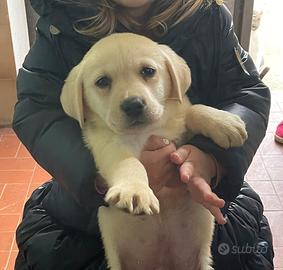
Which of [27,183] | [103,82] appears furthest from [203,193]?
[27,183]

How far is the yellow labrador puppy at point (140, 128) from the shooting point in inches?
34.5

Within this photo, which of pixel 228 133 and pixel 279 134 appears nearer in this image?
pixel 228 133

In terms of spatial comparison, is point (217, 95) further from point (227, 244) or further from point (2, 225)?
point (2, 225)

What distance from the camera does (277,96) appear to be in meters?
2.86

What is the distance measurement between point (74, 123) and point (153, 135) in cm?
18

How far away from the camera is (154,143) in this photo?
0.95 meters

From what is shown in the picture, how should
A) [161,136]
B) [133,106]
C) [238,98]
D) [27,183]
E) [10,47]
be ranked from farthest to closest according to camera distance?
[10,47] < [27,183] < [238,98] < [161,136] < [133,106]

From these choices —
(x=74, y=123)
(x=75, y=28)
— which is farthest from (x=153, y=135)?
(x=75, y=28)

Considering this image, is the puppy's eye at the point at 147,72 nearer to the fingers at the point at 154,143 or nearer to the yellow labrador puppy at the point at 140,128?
the yellow labrador puppy at the point at 140,128

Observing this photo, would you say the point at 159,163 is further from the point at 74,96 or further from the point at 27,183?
the point at 27,183

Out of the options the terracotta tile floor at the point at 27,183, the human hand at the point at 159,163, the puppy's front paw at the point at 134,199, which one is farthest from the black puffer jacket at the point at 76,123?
the terracotta tile floor at the point at 27,183

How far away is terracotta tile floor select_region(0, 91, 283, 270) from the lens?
1.72 m

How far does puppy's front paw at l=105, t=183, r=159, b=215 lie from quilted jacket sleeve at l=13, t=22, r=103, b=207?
18 centimetres

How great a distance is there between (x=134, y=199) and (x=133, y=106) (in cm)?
18
